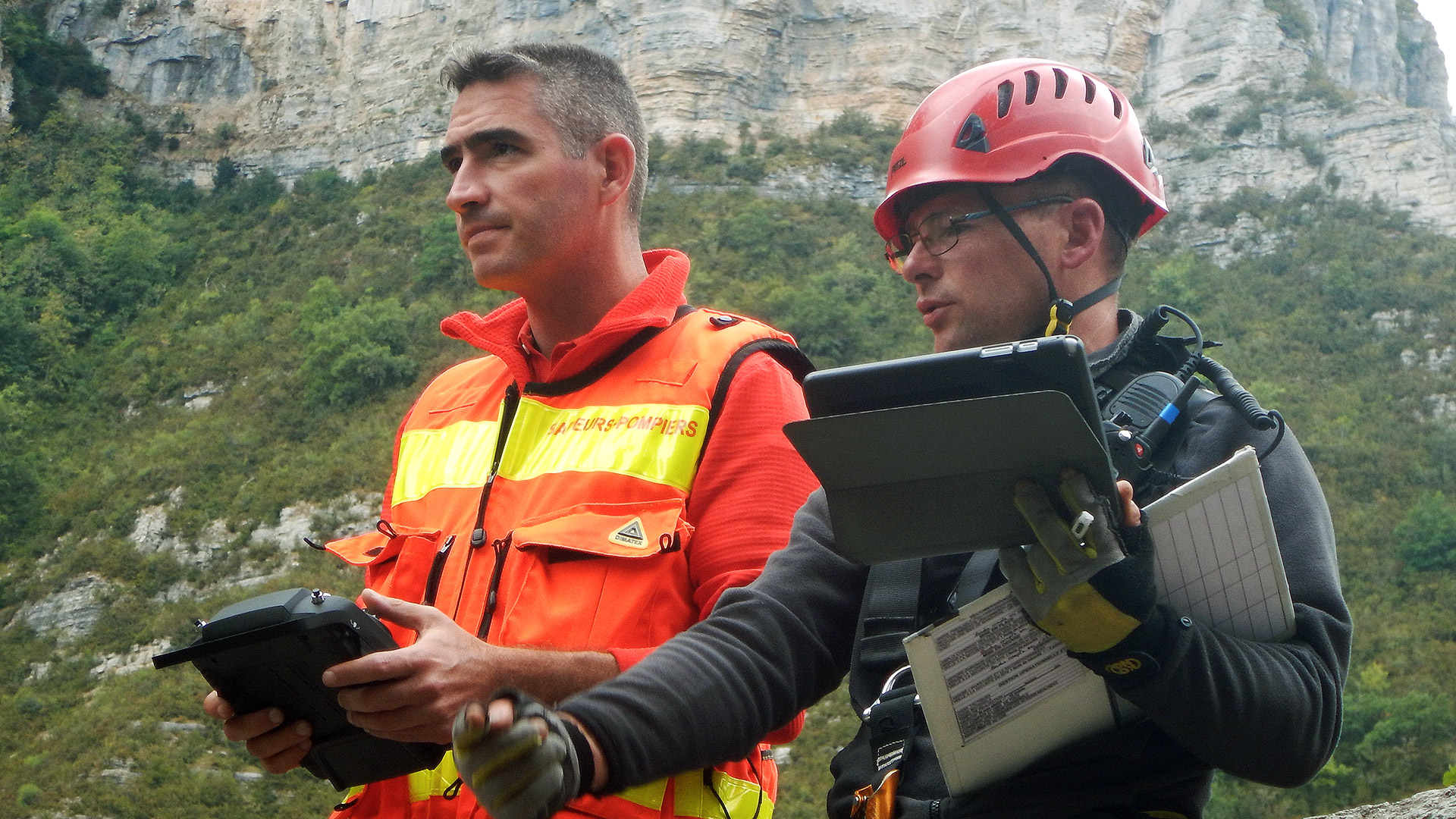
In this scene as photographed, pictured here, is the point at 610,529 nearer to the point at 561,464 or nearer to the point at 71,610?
the point at 561,464

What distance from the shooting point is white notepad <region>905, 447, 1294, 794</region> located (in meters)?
1.71

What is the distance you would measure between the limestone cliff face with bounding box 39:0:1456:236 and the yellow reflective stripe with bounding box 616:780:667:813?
47.8m

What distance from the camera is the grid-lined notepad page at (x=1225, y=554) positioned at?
168cm

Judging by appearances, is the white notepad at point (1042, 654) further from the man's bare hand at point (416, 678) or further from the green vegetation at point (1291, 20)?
the green vegetation at point (1291, 20)

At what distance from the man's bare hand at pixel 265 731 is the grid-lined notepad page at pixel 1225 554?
1461 millimetres

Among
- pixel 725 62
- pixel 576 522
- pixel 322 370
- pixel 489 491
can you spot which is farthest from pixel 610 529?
pixel 725 62

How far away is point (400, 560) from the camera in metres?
2.59

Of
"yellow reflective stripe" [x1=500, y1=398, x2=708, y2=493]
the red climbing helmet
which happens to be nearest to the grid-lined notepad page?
the red climbing helmet

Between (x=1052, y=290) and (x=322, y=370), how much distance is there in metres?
37.2

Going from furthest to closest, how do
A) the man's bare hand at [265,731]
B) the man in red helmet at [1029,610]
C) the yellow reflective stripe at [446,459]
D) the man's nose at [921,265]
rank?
the yellow reflective stripe at [446,459] → the man's nose at [921,265] → the man's bare hand at [265,731] → the man in red helmet at [1029,610]

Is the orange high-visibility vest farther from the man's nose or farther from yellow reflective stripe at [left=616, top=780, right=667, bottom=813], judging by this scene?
the man's nose

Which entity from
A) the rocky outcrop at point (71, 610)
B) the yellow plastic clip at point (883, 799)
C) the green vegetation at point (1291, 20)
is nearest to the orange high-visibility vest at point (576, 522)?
the yellow plastic clip at point (883, 799)

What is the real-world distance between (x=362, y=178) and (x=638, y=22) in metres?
12.7

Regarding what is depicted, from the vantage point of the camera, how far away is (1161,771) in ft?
5.87
